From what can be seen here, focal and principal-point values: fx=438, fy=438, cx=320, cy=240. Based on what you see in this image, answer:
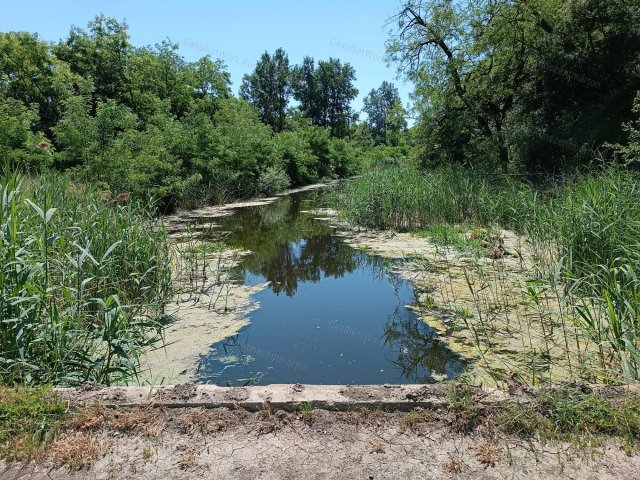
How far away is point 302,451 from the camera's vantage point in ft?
7.38

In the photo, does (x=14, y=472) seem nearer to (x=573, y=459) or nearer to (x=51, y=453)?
(x=51, y=453)

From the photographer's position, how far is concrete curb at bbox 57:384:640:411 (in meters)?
2.54

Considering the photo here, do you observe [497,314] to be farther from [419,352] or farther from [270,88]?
[270,88]

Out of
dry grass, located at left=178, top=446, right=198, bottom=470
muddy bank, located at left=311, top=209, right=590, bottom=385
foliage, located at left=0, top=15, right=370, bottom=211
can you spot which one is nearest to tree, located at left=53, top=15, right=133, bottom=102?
foliage, located at left=0, top=15, right=370, bottom=211

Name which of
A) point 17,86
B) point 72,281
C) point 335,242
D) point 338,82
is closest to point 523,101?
point 335,242

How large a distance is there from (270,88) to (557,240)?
4872 cm

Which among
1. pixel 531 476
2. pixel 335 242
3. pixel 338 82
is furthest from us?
pixel 338 82

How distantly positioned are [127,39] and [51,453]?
65.6ft

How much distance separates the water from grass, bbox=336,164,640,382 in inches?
25.8

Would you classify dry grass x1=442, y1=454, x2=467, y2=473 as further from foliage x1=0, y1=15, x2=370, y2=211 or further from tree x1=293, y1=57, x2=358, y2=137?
tree x1=293, y1=57, x2=358, y2=137

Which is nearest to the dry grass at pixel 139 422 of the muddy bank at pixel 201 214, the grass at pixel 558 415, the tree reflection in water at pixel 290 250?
the grass at pixel 558 415

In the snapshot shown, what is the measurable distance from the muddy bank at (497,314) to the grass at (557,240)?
3cm

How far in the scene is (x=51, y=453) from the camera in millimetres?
2188

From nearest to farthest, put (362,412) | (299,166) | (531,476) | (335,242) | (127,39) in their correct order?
(531,476) < (362,412) < (335,242) < (127,39) < (299,166)
